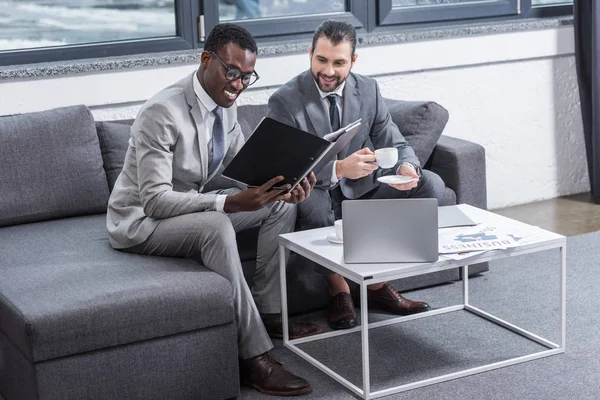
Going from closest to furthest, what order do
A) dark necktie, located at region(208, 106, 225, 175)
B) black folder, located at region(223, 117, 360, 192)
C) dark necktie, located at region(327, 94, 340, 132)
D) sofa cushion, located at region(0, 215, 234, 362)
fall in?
sofa cushion, located at region(0, 215, 234, 362), black folder, located at region(223, 117, 360, 192), dark necktie, located at region(208, 106, 225, 175), dark necktie, located at region(327, 94, 340, 132)

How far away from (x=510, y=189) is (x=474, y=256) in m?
2.20

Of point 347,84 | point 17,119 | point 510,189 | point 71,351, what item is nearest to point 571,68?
point 510,189

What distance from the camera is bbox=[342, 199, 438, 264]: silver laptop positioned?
9.20 feet

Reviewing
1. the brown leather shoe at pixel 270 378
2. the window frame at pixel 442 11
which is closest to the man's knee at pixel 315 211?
the brown leather shoe at pixel 270 378

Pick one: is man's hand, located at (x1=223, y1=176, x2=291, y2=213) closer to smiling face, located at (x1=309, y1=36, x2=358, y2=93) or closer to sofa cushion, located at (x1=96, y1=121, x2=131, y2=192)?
smiling face, located at (x1=309, y1=36, x2=358, y2=93)

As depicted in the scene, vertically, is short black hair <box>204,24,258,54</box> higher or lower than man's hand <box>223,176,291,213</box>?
higher

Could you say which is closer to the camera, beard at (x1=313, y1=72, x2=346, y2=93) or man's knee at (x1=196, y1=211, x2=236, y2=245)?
man's knee at (x1=196, y1=211, x2=236, y2=245)

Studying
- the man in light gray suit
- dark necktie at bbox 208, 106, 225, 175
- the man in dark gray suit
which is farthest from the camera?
the man in dark gray suit

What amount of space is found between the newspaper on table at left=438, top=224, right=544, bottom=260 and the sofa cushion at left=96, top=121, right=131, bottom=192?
1237mm

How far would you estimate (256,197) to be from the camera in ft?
9.57

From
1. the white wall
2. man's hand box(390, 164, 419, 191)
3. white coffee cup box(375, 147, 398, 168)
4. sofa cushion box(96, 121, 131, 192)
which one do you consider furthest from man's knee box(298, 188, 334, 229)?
the white wall

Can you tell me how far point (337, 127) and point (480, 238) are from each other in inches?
30.3

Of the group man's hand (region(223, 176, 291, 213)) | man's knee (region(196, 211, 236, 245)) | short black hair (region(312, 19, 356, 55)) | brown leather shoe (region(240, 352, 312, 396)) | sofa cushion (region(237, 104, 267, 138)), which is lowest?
brown leather shoe (region(240, 352, 312, 396))

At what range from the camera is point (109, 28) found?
13.2 feet
